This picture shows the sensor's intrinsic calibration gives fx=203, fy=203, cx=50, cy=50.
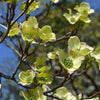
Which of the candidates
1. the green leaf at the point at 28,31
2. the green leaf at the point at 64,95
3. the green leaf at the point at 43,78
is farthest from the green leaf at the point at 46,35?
the green leaf at the point at 64,95

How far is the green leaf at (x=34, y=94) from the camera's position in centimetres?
85

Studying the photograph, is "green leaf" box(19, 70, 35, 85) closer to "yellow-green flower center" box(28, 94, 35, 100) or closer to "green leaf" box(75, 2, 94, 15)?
"yellow-green flower center" box(28, 94, 35, 100)

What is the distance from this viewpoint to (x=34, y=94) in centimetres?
85

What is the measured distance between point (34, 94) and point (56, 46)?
1.16 meters

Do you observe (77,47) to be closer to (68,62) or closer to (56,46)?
(68,62)

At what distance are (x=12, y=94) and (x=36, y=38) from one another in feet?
3.65

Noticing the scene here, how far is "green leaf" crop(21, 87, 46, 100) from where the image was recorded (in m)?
0.85

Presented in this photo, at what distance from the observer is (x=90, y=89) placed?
3.67m

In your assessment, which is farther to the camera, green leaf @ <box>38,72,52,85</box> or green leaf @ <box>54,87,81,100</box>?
green leaf @ <box>54,87,81,100</box>

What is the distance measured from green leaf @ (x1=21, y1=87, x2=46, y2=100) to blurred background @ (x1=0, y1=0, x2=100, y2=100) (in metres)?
0.22

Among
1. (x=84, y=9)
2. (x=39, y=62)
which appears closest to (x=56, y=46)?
(x=84, y=9)

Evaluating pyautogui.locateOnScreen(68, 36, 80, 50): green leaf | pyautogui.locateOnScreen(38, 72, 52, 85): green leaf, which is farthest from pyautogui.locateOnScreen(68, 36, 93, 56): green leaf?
pyautogui.locateOnScreen(38, 72, 52, 85): green leaf

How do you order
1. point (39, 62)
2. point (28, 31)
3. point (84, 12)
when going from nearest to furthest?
point (28, 31) → point (39, 62) → point (84, 12)

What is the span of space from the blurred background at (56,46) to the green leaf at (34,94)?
0.22 m
